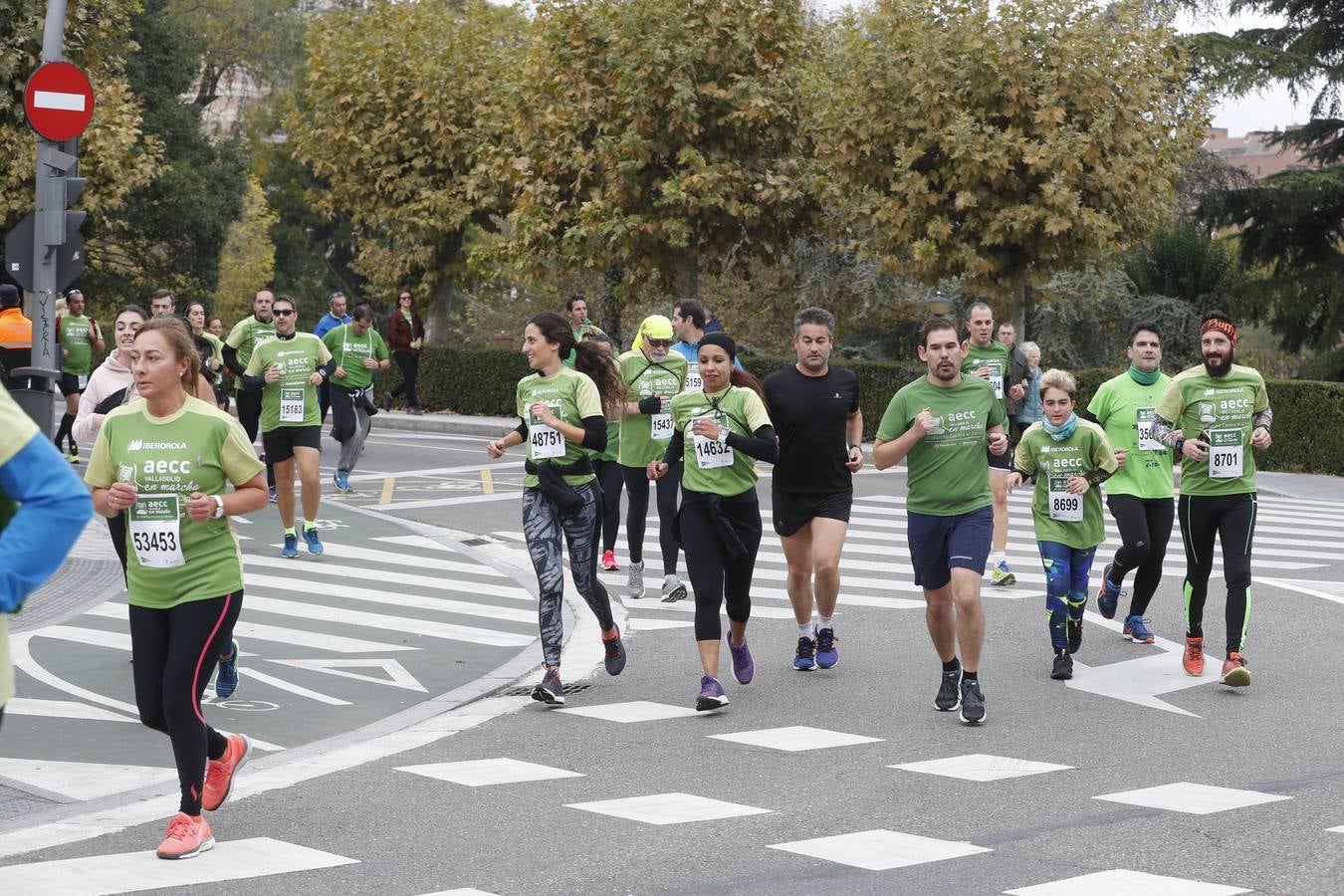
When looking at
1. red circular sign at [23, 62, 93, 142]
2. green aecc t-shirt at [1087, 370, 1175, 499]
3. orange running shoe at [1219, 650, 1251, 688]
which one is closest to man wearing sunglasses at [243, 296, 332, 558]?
red circular sign at [23, 62, 93, 142]

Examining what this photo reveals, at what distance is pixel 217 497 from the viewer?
20.9 feet

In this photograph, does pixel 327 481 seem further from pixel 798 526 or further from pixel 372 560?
pixel 798 526

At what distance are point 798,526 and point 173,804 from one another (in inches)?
150

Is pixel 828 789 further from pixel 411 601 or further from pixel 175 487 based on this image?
pixel 411 601

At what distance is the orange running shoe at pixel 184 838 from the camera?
6.07 meters

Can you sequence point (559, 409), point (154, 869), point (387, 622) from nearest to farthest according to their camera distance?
point (154, 869) < point (559, 409) < point (387, 622)

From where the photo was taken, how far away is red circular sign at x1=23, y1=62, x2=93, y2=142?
1288 centimetres

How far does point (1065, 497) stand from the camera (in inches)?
395

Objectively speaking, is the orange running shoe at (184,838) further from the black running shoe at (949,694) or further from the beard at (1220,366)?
the beard at (1220,366)

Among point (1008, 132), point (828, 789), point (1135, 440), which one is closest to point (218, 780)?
point (828, 789)

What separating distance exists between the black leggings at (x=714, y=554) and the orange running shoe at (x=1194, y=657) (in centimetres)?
247

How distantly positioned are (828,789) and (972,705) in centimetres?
154

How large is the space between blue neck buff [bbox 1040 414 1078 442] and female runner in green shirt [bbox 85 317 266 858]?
508cm

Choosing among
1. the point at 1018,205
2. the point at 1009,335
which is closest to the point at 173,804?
the point at 1009,335
